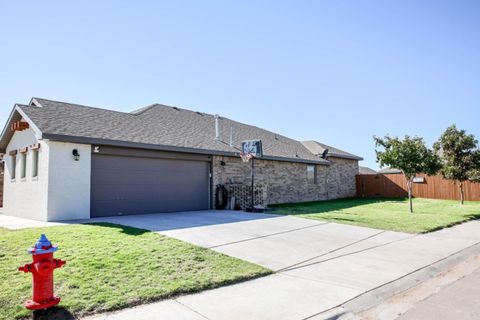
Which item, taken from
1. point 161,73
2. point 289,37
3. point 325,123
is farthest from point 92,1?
point 325,123

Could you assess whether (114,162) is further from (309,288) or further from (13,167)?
(309,288)

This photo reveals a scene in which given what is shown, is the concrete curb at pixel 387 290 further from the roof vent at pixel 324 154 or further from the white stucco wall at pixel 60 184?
the roof vent at pixel 324 154

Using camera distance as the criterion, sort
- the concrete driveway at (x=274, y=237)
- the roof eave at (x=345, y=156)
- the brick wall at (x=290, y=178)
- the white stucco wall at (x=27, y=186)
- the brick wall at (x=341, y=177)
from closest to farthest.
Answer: the concrete driveway at (x=274, y=237), the white stucco wall at (x=27, y=186), the brick wall at (x=290, y=178), the roof eave at (x=345, y=156), the brick wall at (x=341, y=177)

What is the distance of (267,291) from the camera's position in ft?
14.9

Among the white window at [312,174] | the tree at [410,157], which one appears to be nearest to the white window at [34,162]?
the tree at [410,157]

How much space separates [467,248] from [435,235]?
1575 mm

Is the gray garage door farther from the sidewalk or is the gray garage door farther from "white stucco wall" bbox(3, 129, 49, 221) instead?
the sidewalk

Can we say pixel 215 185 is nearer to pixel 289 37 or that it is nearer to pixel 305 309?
pixel 289 37

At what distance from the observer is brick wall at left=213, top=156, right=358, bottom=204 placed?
52.7ft

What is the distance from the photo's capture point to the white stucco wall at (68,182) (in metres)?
10.4

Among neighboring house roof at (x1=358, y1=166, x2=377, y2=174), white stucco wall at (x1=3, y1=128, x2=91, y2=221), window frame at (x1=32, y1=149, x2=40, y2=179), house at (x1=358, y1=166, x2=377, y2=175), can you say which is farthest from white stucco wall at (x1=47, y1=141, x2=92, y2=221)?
neighboring house roof at (x1=358, y1=166, x2=377, y2=174)

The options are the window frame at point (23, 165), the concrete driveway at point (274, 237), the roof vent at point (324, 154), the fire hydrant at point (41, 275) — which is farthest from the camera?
the roof vent at point (324, 154)

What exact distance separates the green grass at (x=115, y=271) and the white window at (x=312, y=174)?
50.6ft

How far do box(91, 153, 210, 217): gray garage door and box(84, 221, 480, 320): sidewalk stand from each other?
818 centimetres
